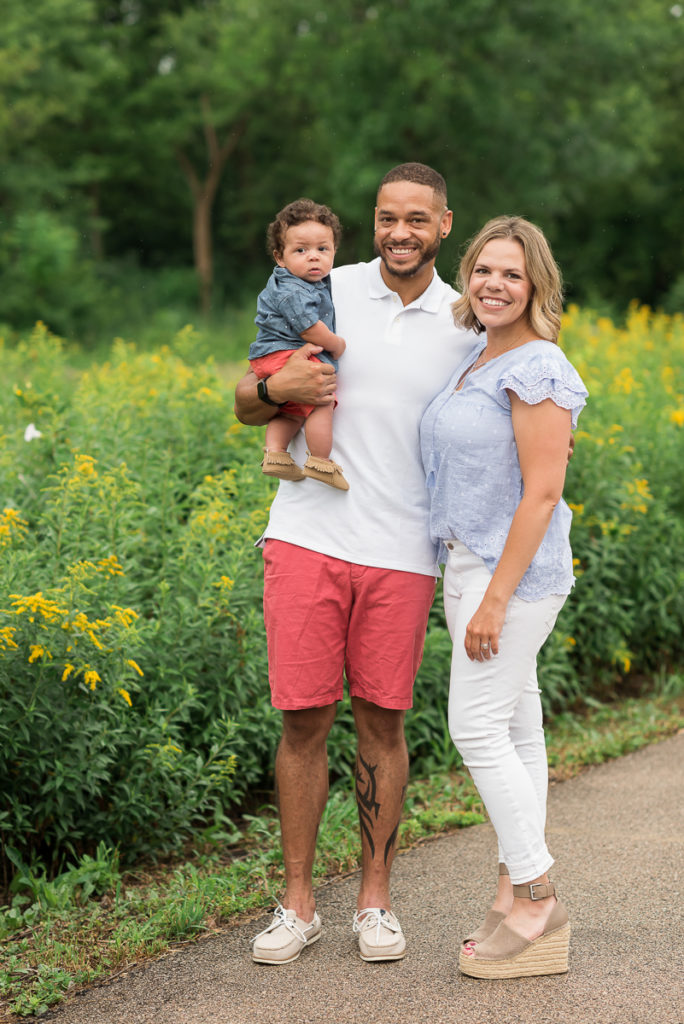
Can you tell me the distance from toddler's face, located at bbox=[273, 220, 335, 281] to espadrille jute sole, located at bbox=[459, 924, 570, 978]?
2.03m

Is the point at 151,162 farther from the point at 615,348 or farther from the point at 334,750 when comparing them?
the point at 334,750

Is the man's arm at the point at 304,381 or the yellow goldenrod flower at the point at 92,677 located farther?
the yellow goldenrod flower at the point at 92,677

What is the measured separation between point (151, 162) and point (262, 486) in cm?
3343

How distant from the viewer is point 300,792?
11.4 feet

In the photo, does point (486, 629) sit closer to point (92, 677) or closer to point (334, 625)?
point (334, 625)

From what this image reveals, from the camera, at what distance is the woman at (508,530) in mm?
3117

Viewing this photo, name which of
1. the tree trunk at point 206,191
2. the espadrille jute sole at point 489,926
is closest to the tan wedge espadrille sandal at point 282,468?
the espadrille jute sole at point 489,926

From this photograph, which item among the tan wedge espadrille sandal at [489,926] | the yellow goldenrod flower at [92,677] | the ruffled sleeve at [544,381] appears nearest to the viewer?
the ruffled sleeve at [544,381]

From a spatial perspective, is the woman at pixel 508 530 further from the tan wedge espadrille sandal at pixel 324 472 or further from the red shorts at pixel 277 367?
the red shorts at pixel 277 367

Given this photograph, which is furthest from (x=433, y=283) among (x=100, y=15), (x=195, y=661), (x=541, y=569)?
(x=100, y=15)

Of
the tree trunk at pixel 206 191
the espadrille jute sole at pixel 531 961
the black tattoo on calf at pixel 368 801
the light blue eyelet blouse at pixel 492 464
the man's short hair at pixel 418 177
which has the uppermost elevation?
the tree trunk at pixel 206 191

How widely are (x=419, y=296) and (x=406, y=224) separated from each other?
221 mm

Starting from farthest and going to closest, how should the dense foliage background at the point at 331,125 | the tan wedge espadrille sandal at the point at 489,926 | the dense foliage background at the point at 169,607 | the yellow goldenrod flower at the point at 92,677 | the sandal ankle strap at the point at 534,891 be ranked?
1. the dense foliage background at the point at 331,125
2. the dense foliage background at the point at 169,607
3. the yellow goldenrod flower at the point at 92,677
4. the tan wedge espadrille sandal at the point at 489,926
5. the sandal ankle strap at the point at 534,891

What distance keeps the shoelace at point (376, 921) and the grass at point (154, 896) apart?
1.62 ft
